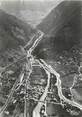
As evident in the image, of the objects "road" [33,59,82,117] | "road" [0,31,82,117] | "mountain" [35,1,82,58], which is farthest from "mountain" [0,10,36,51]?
"road" [33,59,82,117]

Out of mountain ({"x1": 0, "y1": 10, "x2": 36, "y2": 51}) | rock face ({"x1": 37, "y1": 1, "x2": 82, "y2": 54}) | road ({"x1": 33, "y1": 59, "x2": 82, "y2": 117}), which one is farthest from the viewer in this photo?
mountain ({"x1": 0, "y1": 10, "x2": 36, "y2": 51})

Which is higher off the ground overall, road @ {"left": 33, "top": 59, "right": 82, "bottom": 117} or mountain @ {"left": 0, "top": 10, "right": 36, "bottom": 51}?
mountain @ {"left": 0, "top": 10, "right": 36, "bottom": 51}

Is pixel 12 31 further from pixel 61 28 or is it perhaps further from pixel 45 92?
pixel 45 92

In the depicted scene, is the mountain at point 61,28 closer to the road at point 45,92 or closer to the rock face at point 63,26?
the rock face at point 63,26

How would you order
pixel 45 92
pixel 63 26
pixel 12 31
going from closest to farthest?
pixel 45 92, pixel 63 26, pixel 12 31

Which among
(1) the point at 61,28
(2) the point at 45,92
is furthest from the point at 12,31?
(2) the point at 45,92

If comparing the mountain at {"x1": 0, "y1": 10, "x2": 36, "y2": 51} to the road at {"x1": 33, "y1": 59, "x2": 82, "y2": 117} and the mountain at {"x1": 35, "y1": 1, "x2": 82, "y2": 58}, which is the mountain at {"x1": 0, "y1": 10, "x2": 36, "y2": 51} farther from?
the road at {"x1": 33, "y1": 59, "x2": 82, "y2": 117}

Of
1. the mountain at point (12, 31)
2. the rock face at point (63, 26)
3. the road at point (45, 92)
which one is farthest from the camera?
the mountain at point (12, 31)

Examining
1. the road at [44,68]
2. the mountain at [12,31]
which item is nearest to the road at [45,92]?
the road at [44,68]

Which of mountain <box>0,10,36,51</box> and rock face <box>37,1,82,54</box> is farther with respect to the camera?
mountain <box>0,10,36,51</box>
